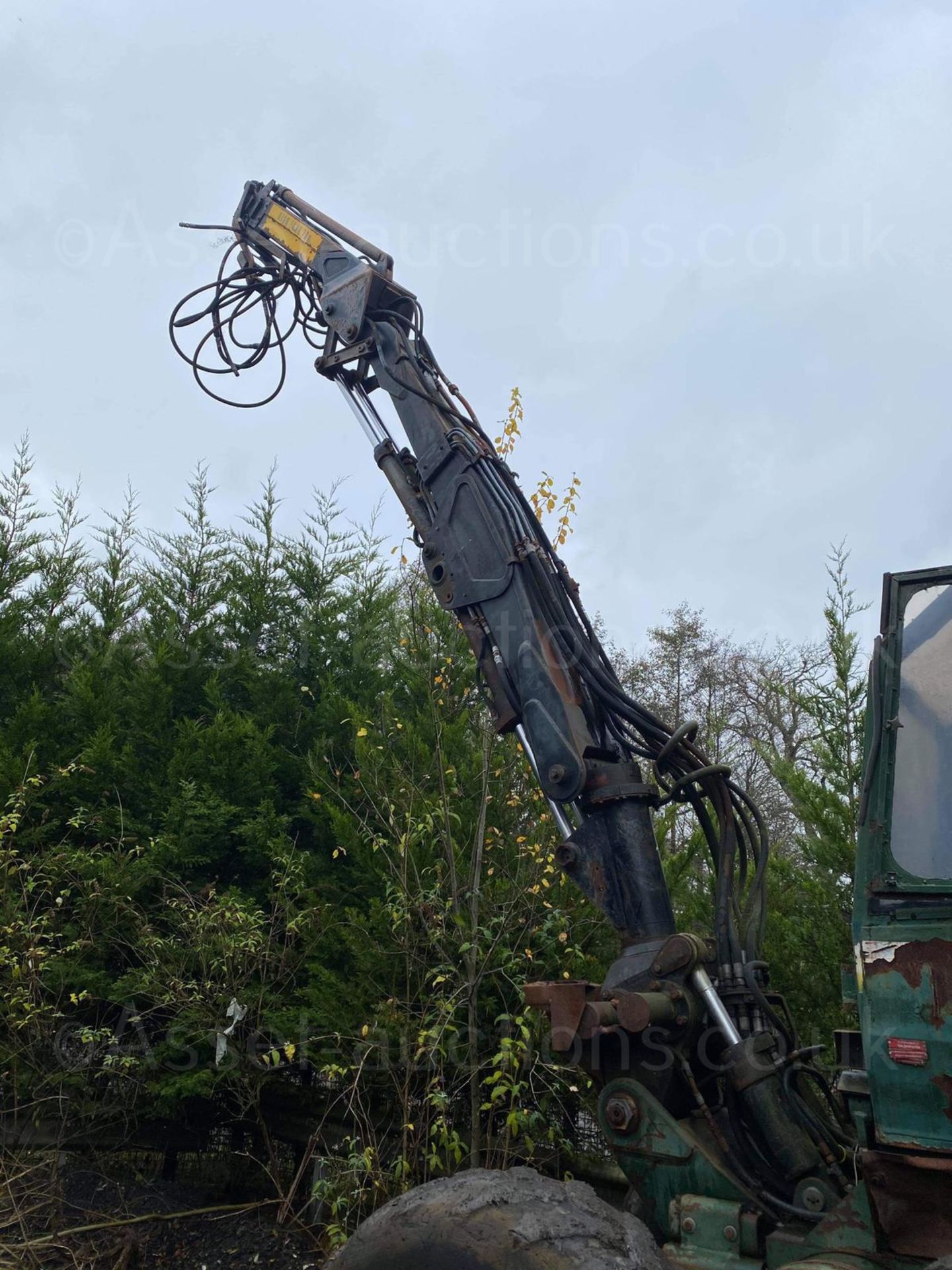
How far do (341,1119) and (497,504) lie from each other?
3.84 metres

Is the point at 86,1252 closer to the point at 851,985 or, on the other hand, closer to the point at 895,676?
the point at 851,985

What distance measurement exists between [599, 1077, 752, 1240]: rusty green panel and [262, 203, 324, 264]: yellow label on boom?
410cm

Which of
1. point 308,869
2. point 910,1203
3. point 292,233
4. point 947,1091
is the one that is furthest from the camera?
point 308,869

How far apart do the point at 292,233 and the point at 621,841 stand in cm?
359

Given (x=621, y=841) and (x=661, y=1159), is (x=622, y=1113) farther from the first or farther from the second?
(x=621, y=841)

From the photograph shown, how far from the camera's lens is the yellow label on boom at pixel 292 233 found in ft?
17.4

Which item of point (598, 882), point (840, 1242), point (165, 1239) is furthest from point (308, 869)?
point (840, 1242)

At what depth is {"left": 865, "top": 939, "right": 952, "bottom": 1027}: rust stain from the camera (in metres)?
2.51

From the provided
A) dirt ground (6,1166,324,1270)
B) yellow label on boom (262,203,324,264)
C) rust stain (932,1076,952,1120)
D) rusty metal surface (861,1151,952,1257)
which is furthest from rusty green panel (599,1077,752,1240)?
yellow label on boom (262,203,324,264)

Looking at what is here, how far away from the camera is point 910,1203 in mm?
2629

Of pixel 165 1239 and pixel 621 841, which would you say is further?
pixel 165 1239

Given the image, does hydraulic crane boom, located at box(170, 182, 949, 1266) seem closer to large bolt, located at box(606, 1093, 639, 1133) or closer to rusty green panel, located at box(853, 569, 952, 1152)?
large bolt, located at box(606, 1093, 639, 1133)

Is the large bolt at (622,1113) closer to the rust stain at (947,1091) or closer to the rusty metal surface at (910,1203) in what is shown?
the rusty metal surface at (910,1203)

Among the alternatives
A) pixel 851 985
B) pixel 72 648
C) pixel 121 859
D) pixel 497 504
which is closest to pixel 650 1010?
pixel 851 985
